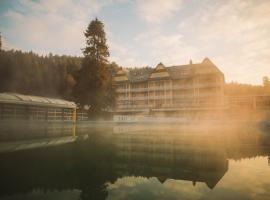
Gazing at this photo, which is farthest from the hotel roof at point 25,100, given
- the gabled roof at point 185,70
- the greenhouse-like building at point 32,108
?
the gabled roof at point 185,70

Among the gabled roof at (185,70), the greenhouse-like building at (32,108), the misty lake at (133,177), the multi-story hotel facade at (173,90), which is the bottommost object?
the misty lake at (133,177)

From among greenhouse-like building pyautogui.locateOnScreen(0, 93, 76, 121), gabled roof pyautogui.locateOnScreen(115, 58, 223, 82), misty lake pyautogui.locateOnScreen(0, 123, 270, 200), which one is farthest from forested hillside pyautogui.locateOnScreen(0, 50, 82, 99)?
misty lake pyautogui.locateOnScreen(0, 123, 270, 200)

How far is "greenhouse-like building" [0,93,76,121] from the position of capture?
26712mm

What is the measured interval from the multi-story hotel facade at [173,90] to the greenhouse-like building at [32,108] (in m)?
14.6

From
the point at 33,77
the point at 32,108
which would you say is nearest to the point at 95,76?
the point at 32,108

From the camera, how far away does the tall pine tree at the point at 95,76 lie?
33.4m

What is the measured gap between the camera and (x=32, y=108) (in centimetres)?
3070

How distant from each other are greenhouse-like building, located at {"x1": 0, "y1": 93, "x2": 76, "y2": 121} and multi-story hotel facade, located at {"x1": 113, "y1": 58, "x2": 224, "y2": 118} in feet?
47.9

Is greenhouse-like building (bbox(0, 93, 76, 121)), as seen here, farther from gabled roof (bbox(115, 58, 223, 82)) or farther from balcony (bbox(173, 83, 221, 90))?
balcony (bbox(173, 83, 221, 90))

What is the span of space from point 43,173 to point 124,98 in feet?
179

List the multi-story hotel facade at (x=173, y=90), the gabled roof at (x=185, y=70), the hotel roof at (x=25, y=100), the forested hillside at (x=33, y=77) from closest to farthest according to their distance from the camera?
1. the hotel roof at (x=25, y=100)
2. the multi-story hotel facade at (x=173, y=90)
3. the gabled roof at (x=185, y=70)
4. the forested hillside at (x=33, y=77)

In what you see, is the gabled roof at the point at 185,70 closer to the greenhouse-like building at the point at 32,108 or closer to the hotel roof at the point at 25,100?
the greenhouse-like building at the point at 32,108

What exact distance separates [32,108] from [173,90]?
3587cm

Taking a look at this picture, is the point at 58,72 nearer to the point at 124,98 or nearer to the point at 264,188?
the point at 124,98
